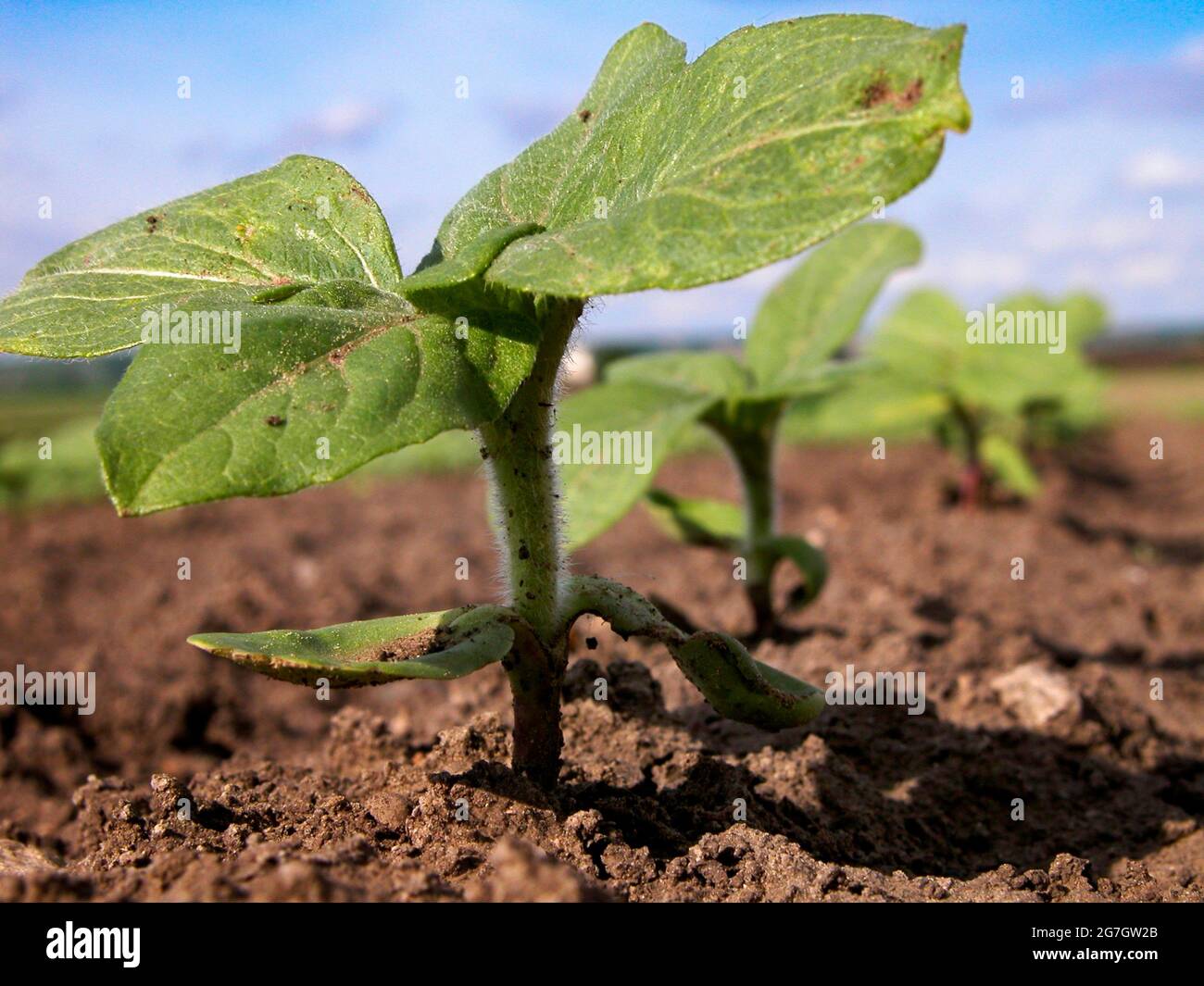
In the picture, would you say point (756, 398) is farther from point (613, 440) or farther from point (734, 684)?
point (734, 684)

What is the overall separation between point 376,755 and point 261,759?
337 mm

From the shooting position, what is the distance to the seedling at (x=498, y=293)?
4.58 feet

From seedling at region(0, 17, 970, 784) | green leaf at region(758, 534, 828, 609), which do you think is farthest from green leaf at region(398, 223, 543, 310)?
green leaf at region(758, 534, 828, 609)

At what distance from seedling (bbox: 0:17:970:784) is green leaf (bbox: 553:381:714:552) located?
3.26ft

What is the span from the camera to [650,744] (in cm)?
229

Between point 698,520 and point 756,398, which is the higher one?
point 756,398

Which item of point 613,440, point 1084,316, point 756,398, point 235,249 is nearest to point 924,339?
point 1084,316

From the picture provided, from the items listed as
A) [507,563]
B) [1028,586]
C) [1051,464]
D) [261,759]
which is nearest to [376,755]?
[261,759]

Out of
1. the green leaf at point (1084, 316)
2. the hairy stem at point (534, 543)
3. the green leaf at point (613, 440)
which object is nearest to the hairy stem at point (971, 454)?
the green leaf at point (1084, 316)

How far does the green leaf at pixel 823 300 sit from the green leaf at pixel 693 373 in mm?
140

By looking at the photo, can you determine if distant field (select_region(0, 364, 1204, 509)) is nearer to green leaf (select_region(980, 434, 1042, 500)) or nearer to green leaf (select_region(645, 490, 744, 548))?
green leaf (select_region(980, 434, 1042, 500))

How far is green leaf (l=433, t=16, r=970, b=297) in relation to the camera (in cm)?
140

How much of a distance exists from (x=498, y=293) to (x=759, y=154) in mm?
425

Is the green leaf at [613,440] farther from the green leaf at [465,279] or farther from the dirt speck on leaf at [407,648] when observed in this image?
the green leaf at [465,279]
